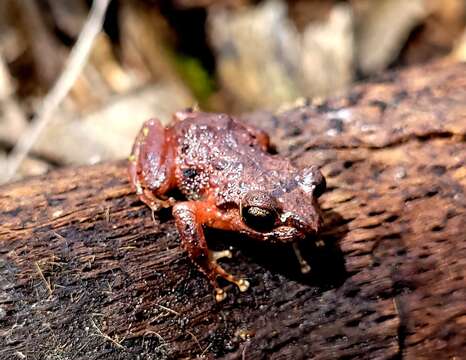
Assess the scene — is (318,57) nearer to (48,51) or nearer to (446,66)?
(446,66)

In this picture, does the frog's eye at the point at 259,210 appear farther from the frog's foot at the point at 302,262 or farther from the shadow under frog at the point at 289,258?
the frog's foot at the point at 302,262

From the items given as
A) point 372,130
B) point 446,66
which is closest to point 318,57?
point 446,66

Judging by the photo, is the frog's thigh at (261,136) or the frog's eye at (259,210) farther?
the frog's thigh at (261,136)

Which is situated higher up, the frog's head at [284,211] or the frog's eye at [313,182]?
the frog's eye at [313,182]

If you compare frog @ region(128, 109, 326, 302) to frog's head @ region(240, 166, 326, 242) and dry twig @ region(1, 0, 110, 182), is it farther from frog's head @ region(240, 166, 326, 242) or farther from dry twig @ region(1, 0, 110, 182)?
dry twig @ region(1, 0, 110, 182)

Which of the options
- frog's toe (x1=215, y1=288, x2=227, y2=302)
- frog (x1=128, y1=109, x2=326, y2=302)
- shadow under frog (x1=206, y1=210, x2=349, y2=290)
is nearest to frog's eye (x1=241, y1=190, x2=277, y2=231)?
frog (x1=128, y1=109, x2=326, y2=302)

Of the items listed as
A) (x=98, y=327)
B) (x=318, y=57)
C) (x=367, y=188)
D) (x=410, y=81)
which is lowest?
(x=98, y=327)

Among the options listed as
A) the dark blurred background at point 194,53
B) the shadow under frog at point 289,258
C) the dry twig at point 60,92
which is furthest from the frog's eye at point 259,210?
the dark blurred background at point 194,53
